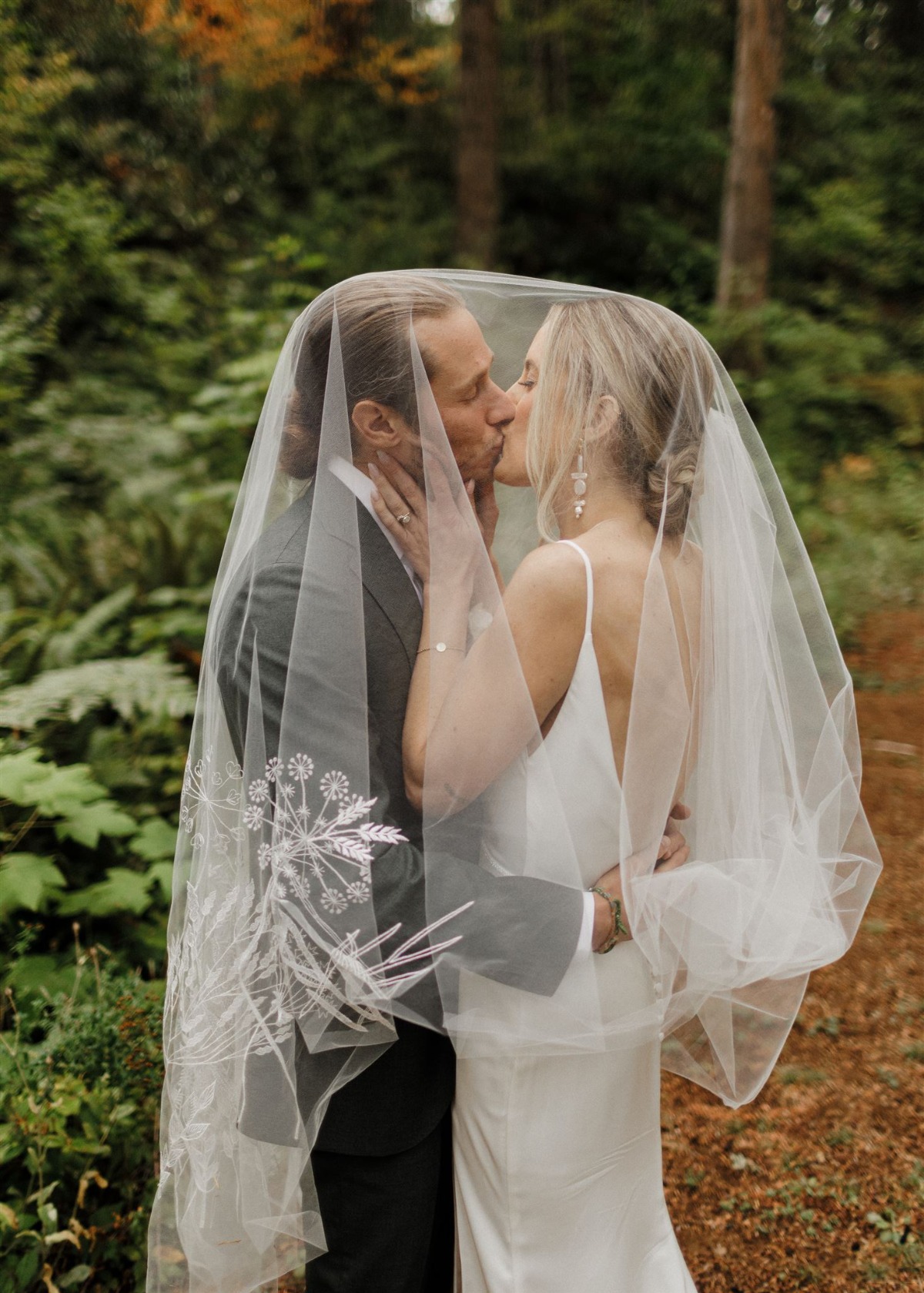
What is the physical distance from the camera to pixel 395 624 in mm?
1692

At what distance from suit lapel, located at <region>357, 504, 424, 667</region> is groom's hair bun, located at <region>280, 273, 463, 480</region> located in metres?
0.21

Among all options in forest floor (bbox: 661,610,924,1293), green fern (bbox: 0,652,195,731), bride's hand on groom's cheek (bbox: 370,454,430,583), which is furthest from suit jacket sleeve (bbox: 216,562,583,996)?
green fern (bbox: 0,652,195,731)

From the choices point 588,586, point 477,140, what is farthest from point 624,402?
point 477,140

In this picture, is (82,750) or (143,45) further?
(143,45)

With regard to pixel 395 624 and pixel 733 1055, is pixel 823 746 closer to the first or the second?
pixel 733 1055

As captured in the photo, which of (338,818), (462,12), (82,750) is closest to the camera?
(338,818)

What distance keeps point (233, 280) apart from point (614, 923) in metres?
10.1

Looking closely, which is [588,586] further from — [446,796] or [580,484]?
[446,796]

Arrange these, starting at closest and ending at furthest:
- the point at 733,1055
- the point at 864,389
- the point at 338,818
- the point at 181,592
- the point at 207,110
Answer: the point at 338,818 → the point at 733,1055 → the point at 181,592 → the point at 864,389 → the point at 207,110

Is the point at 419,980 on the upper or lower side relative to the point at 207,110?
Answer: lower

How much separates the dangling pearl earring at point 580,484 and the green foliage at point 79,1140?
1842 millimetres

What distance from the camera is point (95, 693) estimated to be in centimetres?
377

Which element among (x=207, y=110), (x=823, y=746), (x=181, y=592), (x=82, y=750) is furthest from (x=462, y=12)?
(x=823, y=746)

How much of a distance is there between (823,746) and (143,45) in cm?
1254
